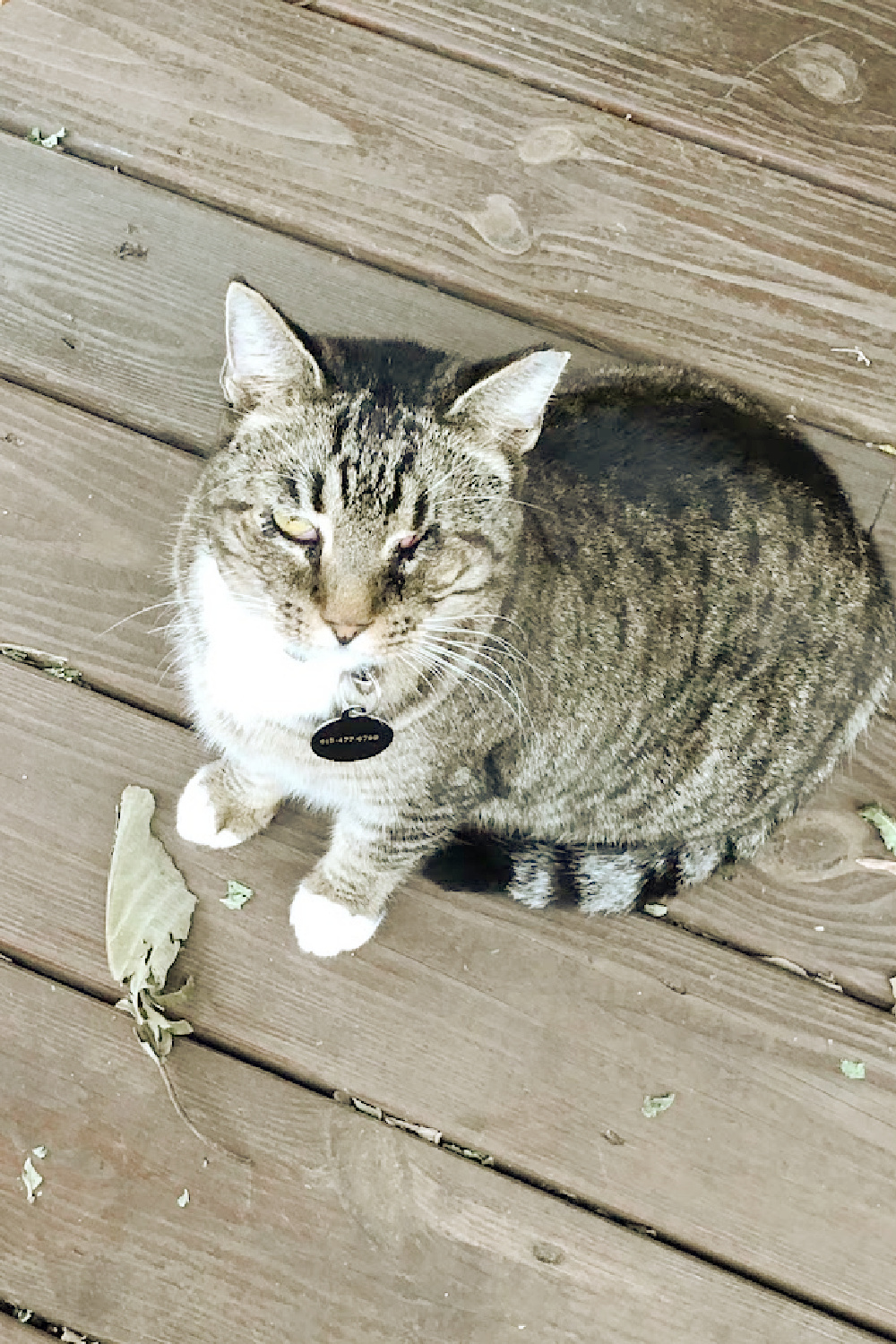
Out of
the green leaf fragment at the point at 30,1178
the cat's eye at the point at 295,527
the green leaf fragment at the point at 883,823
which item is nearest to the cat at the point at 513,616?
the cat's eye at the point at 295,527

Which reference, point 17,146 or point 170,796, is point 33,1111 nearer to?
point 170,796

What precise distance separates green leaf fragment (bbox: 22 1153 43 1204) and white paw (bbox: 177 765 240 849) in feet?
1.94

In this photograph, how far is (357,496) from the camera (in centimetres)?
135

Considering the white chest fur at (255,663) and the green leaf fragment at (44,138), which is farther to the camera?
the green leaf fragment at (44,138)

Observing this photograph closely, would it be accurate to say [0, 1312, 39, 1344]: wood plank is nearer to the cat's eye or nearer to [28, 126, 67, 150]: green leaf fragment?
the cat's eye

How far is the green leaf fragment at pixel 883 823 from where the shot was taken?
1996 millimetres

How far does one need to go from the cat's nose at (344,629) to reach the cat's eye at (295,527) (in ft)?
0.36

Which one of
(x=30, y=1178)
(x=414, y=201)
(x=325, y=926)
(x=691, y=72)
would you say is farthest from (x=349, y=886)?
(x=691, y=72)

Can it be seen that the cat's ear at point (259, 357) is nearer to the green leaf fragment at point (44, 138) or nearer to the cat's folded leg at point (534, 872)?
the cat's folded leg at point (534, 872)

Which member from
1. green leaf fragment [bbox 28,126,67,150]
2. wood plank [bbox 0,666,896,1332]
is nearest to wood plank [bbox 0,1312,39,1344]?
wood plank [bbox 0,666,896,1332]

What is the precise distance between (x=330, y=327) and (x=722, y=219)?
836 millimetres

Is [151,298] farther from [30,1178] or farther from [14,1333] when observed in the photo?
[14,1333]

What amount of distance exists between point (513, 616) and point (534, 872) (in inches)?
18.0

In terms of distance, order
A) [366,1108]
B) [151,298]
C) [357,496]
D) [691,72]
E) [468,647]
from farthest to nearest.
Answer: [691,72] < [151,298] < [366,1108] < [468,647] < [357,496]
